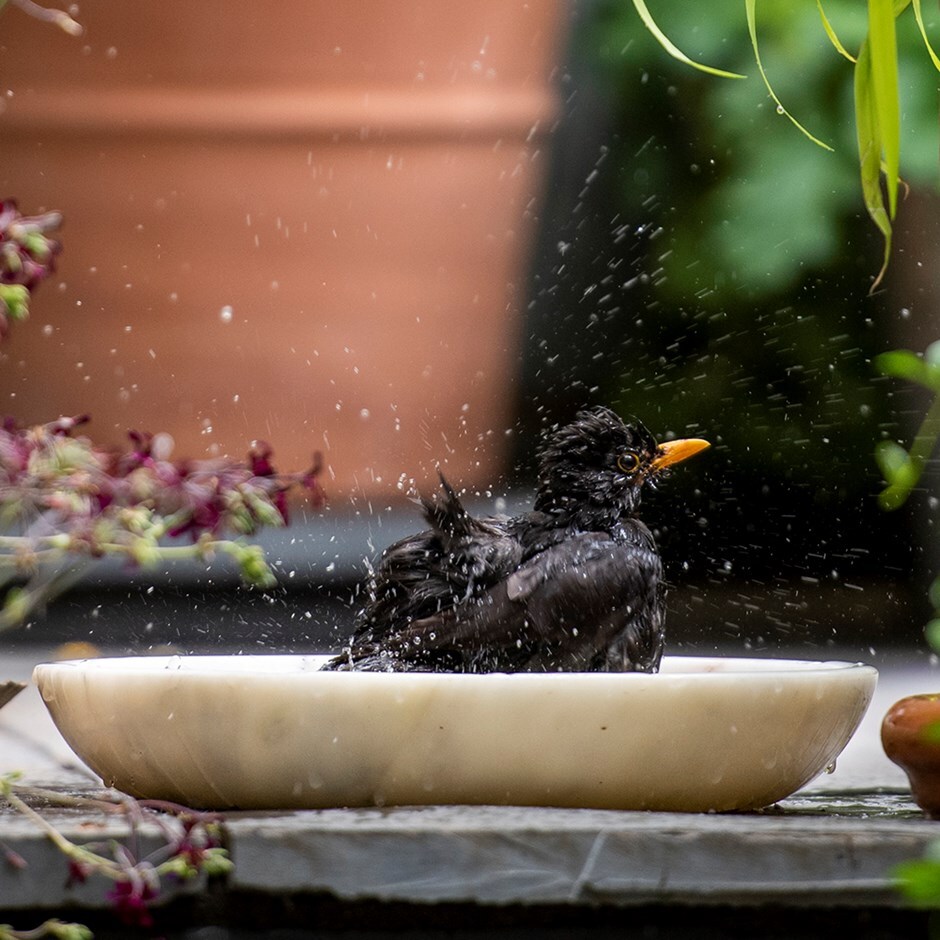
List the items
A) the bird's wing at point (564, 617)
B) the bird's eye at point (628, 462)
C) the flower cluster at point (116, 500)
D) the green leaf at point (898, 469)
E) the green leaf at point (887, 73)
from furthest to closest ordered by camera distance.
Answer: the bird's eye at point (628, 462), the bird's wing at point (564, 617), the green leaf at point (898, 469), the green leaf at point (887, 73), the flower cluster at point (116, 500)

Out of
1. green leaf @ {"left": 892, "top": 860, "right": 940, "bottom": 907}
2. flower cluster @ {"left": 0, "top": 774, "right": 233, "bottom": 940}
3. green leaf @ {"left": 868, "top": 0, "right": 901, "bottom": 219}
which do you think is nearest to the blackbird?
flower cluster @ {"left": 0, "top": 774, "right": 233, "bottom": 940}

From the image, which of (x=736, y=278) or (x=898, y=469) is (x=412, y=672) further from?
(x=736, y=278)

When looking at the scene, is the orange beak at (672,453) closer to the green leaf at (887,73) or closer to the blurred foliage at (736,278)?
the blurred foliage at (736,278)

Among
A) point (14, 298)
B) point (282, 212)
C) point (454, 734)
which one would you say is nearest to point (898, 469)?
point (454, 734)

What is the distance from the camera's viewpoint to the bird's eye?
2.31 meters

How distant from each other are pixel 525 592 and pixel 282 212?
95 centimetres

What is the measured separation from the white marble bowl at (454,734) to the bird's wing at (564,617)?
0.42 m

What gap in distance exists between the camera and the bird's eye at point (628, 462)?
2311mm

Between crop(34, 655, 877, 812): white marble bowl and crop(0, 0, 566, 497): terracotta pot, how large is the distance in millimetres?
1231

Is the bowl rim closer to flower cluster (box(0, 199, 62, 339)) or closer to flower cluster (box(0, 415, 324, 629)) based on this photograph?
flower cluster (box(0, 415, 324, 629))

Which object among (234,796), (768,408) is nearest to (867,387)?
(768,408)

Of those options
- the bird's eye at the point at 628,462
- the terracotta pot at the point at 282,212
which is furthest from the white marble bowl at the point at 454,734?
the terracotta pot at the point at 282,212

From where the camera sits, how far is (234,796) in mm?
1455

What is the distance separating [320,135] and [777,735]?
1463mm
